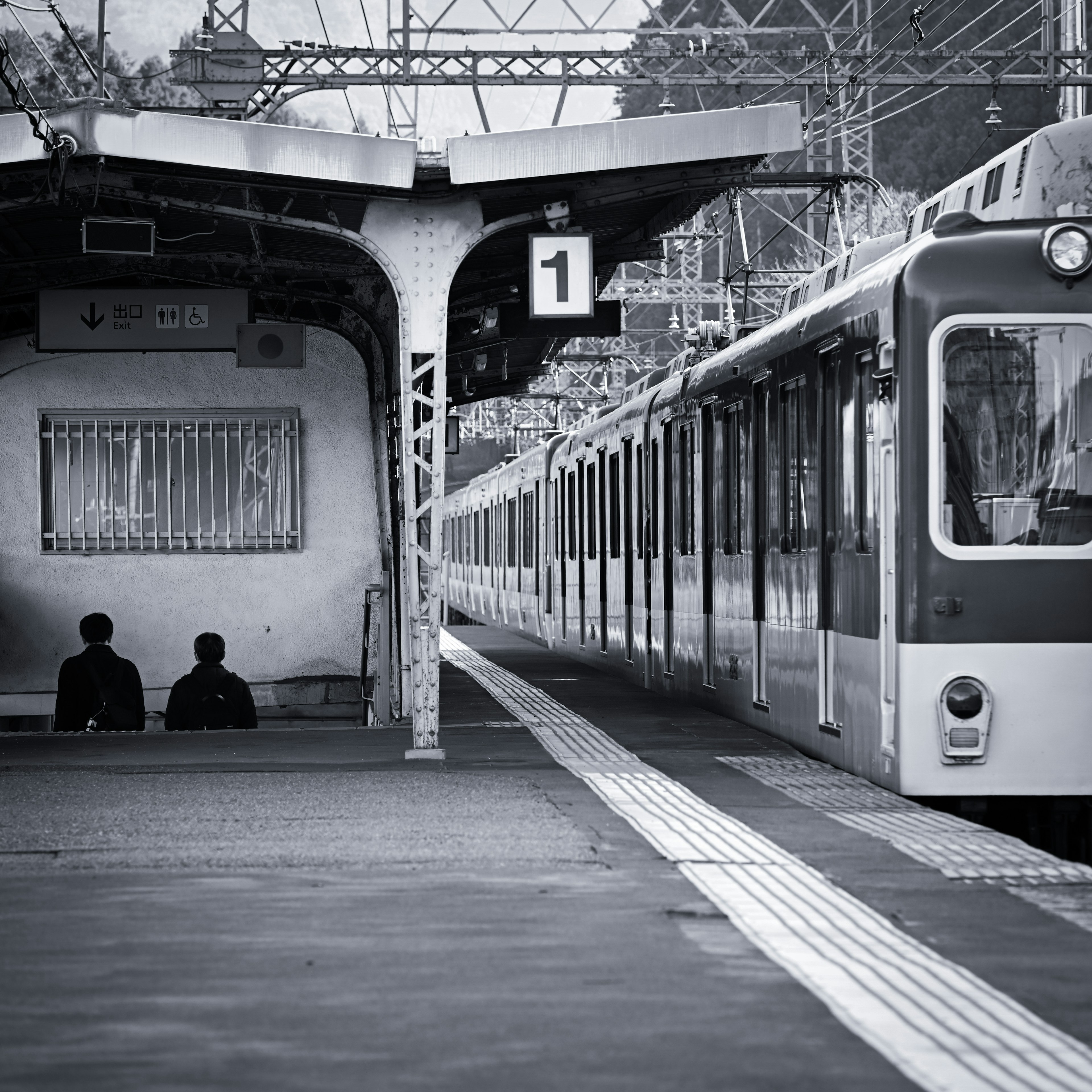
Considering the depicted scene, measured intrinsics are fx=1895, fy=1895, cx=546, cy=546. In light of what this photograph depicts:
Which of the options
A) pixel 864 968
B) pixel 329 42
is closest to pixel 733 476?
pixel 864 968

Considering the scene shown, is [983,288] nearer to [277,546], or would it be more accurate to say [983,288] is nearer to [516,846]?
[516,846]

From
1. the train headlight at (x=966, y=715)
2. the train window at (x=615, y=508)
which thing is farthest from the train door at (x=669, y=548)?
the train headlight at (x=966, y=715)

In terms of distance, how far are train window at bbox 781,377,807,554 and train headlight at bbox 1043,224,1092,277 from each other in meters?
2.19

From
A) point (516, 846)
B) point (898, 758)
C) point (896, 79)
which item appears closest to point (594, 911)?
point (516, 846)

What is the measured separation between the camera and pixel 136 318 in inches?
582

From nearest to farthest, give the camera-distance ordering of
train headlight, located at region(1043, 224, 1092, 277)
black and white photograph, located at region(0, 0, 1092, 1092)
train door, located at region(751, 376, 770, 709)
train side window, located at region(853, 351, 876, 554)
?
1. black and white photograph, located at region(0, 0, 1092, 1092)
2. train headlight, located at region(1043, 224, 1092, 277)
3. train side window, located at region(853, 351, 876, 554)
4. train door, located at region(751, 376, 770, 709)

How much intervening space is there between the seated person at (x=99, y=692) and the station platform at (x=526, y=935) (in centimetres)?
289

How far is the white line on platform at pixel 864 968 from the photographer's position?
4543 millimetres

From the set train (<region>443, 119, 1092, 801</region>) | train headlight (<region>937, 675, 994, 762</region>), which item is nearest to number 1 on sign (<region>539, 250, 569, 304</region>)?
train (<region>443, 119, 1092, 801</region>)

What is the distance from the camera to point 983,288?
342 inches

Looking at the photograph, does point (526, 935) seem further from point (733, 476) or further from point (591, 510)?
point (591, 510)

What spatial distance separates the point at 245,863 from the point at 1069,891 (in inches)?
121

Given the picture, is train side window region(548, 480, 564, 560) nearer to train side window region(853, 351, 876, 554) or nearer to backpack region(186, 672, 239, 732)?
backpack region(186, 672, 239, 732)

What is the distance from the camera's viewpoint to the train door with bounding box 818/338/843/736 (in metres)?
9.92
